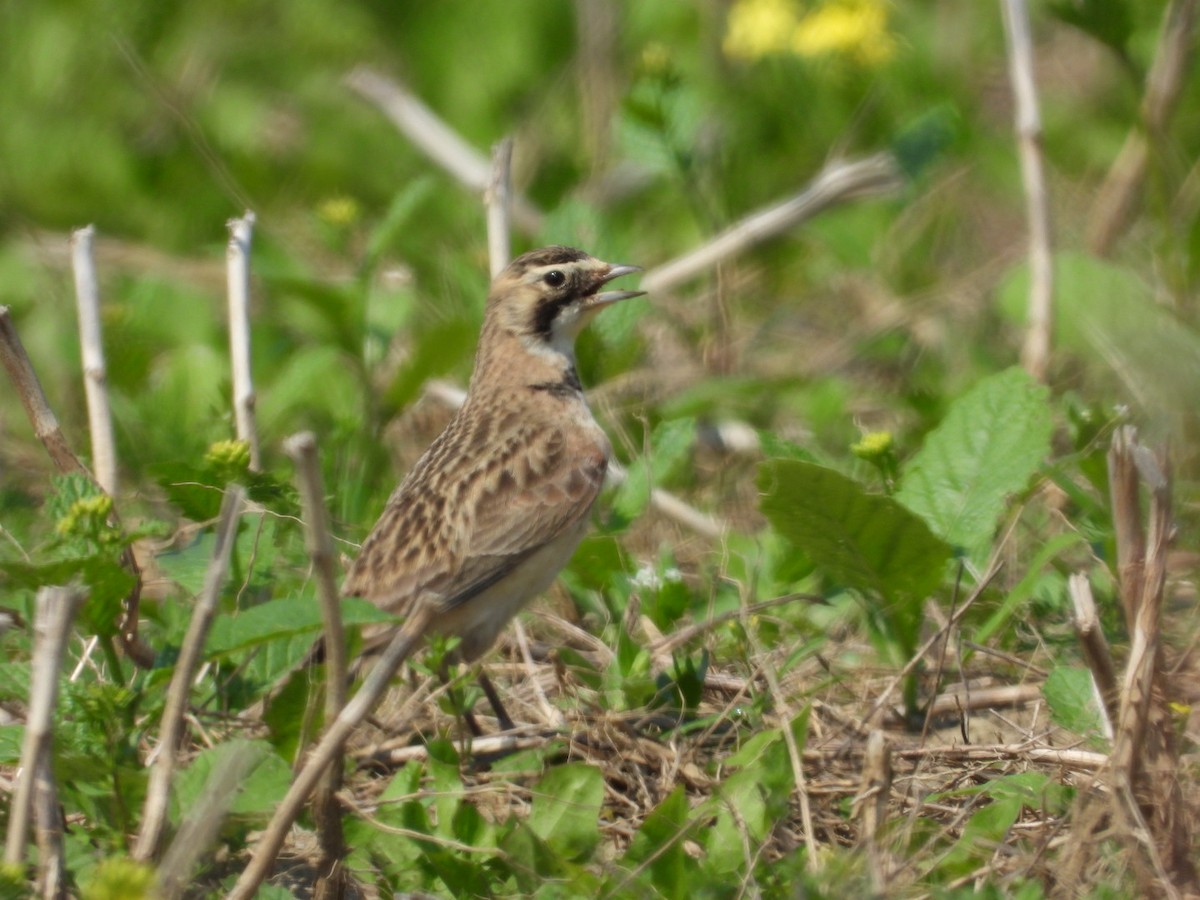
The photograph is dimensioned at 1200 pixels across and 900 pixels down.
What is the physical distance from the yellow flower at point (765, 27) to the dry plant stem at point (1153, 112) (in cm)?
181

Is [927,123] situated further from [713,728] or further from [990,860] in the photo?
[990,860]

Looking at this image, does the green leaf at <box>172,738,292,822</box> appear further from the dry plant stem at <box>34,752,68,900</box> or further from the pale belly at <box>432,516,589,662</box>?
the pale belly at <box>432,516,589,662</box>

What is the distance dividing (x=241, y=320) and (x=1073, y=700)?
2.95m

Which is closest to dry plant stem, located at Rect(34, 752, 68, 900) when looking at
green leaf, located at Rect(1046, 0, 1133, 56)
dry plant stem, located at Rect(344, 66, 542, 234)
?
green leaf, located at Rect(1046, 0, 1133, 56)

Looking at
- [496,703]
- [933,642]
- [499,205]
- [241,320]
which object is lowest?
[496,703]

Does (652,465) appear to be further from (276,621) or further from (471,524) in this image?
(276,621)

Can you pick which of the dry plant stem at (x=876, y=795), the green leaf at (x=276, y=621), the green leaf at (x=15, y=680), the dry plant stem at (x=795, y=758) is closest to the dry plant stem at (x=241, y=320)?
the green leaf at (x=15, y=680)

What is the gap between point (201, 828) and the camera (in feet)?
10.7

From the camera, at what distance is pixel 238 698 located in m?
4.52

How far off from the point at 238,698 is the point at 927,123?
4306mm

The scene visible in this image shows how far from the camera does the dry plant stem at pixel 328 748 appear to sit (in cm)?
344

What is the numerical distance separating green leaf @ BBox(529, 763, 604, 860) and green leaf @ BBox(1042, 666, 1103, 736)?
1.18 meters

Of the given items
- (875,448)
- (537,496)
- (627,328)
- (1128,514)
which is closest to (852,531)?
(875,448)

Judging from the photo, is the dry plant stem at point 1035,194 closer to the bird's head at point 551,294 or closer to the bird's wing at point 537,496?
the bird's head at point 551,294
